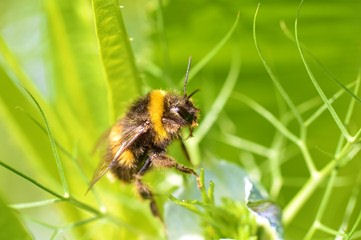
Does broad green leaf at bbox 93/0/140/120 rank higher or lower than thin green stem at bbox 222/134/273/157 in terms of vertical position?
higher

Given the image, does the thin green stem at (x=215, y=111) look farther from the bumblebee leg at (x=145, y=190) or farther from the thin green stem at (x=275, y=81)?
the thin green stem at (x=275, y=81)

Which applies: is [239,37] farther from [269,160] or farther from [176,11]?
[269,160]

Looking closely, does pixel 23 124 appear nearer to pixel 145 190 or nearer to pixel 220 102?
pixel 145 190

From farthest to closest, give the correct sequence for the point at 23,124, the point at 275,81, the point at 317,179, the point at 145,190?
the point at 23,124 → the point at 145,190 → the point at 317,179 → the point at 275,81

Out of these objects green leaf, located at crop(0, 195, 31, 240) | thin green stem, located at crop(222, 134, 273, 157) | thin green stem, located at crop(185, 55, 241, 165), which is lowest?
green leaf, located at crop(0, 195, 31, 240)

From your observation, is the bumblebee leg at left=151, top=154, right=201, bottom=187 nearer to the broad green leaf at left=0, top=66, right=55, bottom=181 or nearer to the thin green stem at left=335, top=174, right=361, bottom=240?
the broad green leaf at left=0, top=66, right=55, bottom=181

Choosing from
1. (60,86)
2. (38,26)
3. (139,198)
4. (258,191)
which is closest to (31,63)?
(38,26)

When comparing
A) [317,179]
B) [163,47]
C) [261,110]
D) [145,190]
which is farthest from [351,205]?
[163,47]

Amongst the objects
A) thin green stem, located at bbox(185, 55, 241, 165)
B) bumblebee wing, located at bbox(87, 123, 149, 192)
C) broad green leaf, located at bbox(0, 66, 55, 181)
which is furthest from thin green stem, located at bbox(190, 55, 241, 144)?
broad green leaf, located at bbox(0, 66, 55, 181)
